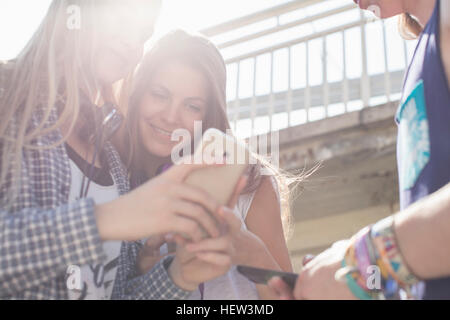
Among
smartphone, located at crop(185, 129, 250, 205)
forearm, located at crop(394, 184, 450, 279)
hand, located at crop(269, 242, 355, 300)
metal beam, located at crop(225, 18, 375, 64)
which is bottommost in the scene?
hand, located at crop(269, 242, 355, 300)

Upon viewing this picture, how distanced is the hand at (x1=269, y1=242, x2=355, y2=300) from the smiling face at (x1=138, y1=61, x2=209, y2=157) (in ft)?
3.31

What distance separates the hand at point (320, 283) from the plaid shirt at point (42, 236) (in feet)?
1.03

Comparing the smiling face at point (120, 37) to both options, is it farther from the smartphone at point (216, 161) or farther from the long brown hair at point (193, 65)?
the smartphone at point (216, 161)

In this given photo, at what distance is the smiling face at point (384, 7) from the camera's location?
4.97 feet

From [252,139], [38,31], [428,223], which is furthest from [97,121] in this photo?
[252,139]

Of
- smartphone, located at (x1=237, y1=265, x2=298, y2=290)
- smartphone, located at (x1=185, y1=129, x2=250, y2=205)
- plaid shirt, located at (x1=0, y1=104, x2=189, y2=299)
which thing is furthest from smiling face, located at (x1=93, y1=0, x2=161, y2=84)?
smartphone, located at (x1=237, y1=265, x2=298, y2=290)

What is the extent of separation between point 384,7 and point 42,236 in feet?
4.00

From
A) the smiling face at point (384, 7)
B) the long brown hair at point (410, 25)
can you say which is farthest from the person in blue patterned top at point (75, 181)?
Result: the long brown hair at point (410, 25)

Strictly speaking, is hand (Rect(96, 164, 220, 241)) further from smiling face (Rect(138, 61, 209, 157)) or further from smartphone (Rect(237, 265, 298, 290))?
smiling face (Rect(138, 61, 209, 157))

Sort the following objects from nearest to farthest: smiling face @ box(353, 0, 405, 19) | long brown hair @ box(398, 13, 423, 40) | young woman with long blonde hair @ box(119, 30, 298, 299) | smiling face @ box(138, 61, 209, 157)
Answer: smiling face @ box(353, 0, 405, 19)
long brown hair @ box(398, 13, 423, 40)
young woman with long blonde hair @ box(119, 30, 298, 299)
smiling face @ box(138, 61, 209, 157)

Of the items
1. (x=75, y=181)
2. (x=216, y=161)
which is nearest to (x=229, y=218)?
(x=216, y=161)

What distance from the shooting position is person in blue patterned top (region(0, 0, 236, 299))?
3.46ft
